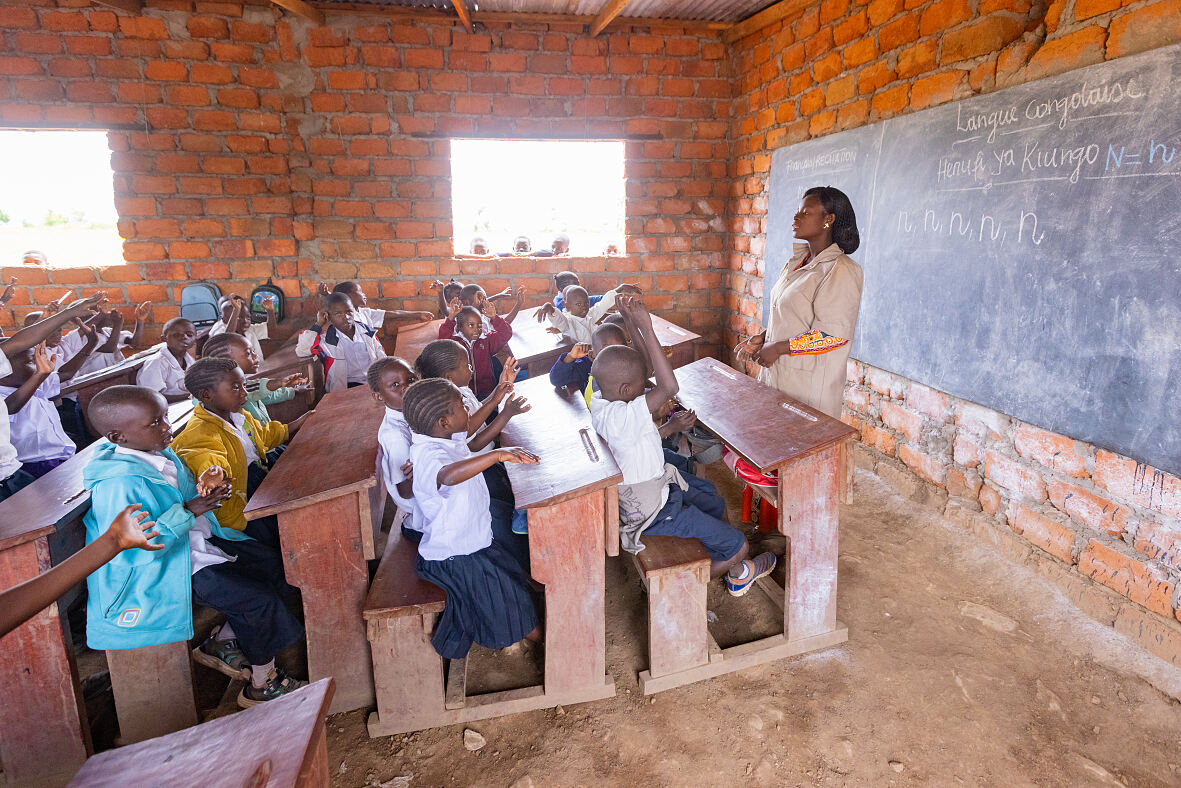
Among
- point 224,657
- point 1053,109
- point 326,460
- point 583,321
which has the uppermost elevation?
point 1053,109

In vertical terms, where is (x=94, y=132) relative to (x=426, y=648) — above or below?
above

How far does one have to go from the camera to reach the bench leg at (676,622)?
203 cm

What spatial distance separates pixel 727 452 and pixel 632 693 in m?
0.96

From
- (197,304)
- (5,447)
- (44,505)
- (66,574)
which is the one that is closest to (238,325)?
(197,304)

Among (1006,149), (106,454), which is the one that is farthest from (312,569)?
(1006,149)

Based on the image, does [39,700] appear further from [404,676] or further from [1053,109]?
[1053,109]

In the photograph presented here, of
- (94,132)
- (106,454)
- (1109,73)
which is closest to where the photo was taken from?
(106,454)

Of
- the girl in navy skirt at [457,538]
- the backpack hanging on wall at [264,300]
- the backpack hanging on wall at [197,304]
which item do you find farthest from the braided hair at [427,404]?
the backpack hanging on wall at [197,304]

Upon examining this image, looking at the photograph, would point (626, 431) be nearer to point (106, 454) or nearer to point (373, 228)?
→ point (106, 454)

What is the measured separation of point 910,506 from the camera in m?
3.28

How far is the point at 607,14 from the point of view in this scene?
429 centimetres

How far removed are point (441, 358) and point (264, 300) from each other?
312 centimetres

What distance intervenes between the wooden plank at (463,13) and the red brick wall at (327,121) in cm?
11

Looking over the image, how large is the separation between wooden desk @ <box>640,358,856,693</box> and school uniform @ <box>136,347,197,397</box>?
→ 272 centimetres
